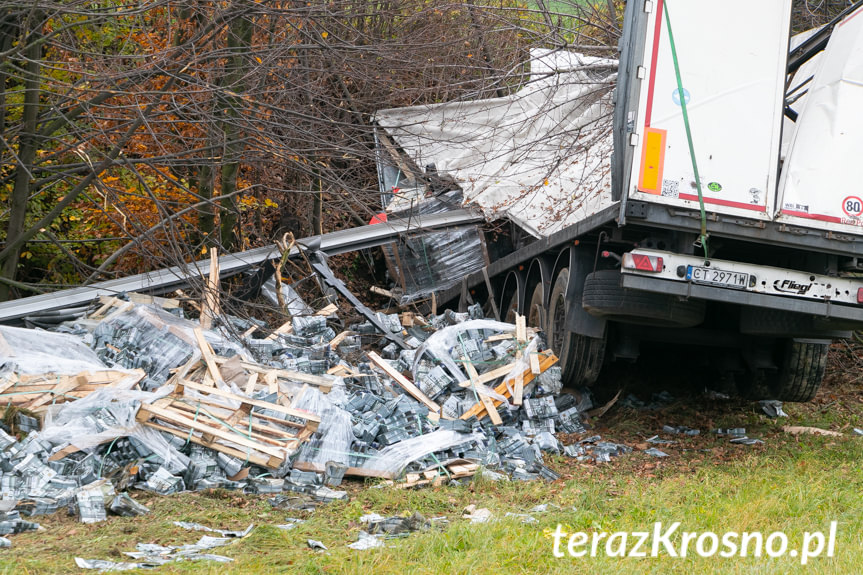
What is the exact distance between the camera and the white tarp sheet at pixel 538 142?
41.9ft

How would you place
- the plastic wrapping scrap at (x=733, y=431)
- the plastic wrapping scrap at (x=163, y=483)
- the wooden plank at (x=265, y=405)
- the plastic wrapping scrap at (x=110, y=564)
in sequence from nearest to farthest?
the plastic wrapping scrap at (x=110, y=564) < the plastic wrapping scrap at (x=163, y=483) < the wooden plank at (x=265, y=405) < the plastic wrapping scrap at (x=733, y=431)

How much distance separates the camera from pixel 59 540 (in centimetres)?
495

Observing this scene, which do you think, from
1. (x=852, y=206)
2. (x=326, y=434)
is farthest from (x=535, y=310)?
(x=852, y=206)

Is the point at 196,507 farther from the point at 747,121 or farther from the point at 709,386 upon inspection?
the point at 709,386

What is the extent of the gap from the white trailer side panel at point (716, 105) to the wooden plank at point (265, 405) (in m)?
3.01

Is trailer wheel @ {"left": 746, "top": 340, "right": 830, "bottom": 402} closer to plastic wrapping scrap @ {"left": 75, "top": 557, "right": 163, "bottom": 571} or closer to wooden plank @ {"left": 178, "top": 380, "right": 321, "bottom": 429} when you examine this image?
wooden plank @ {"left": 178, "top": 380, "right": 321, "bottom": 429}

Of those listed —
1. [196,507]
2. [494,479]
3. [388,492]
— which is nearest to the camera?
[196,507]

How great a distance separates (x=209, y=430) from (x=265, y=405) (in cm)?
52

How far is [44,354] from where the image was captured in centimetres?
816

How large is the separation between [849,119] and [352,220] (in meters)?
11.3

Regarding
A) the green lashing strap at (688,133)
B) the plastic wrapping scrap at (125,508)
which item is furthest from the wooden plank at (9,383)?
the green lashing strap at (688,133)

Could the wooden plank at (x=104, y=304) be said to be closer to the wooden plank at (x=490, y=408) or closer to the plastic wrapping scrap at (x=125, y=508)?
the wooden plank at (x=490, y=408)

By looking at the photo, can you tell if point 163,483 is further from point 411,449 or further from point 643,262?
point 643,262

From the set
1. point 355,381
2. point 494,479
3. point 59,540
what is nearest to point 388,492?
point 494,479
